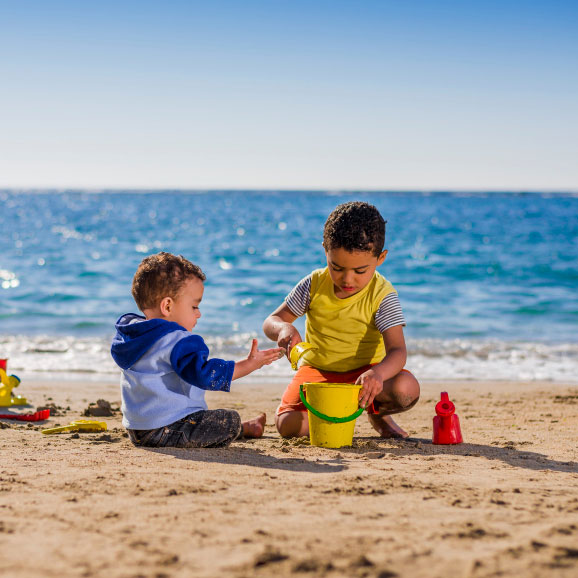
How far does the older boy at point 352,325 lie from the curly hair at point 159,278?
0.67 meters

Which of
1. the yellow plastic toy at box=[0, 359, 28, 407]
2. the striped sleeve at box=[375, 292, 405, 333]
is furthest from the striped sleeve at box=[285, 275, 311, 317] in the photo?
the yellow plastic toy at box=[0, 359, 28, 407]

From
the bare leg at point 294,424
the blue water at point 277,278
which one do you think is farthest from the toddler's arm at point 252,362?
the blue water at point 277,278

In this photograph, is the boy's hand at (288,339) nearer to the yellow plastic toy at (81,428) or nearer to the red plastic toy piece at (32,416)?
the yellow plastic toy at (81,428)

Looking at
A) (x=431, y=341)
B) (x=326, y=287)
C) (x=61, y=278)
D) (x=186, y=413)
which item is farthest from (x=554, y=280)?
Answer: (x=186, y=413)

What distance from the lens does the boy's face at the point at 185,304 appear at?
3.37 meters

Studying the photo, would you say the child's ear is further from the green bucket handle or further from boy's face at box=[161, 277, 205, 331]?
the green bucket handle

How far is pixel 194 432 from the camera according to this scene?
134 inches

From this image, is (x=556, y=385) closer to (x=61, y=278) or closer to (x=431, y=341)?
(x=431, y=341)

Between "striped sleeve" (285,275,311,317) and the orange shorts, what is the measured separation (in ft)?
1.22

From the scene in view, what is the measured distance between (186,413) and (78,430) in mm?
858

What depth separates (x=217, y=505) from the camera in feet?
7.61

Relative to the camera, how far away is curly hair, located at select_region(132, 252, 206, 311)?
332 cm

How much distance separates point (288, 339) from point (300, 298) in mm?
515

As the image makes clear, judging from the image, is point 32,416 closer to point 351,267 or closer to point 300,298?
point 300,298
